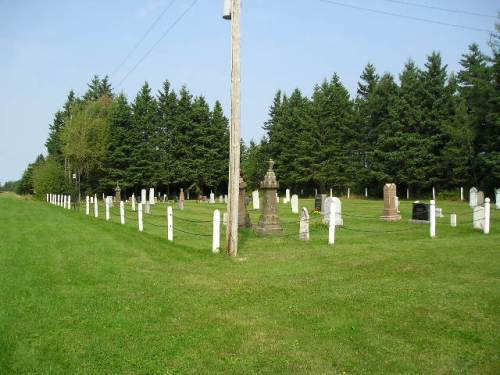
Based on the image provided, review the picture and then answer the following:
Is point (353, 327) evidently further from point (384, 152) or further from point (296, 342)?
point (384, 152)

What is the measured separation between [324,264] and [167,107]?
58.6 m

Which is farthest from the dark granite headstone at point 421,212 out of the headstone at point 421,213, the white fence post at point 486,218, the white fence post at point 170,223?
the white fence post at point 170,223

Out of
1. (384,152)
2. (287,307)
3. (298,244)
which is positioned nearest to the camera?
(287,307)

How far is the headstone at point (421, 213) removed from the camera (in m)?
19.7

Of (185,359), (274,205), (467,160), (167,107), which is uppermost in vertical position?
(167,107)

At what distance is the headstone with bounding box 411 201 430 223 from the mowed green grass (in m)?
6.83

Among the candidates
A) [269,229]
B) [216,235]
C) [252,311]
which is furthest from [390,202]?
[252,311]

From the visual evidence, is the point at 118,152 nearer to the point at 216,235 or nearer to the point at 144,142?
the point at 144,142

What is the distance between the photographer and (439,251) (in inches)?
472

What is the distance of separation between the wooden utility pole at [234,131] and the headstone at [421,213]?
1060 centimetres

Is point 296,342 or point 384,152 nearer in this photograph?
point 296,342

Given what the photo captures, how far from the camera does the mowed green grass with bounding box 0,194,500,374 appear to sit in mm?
4930

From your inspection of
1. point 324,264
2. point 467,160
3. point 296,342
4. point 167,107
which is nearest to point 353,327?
point 296,342

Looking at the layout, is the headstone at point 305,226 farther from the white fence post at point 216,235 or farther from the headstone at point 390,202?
the headstone at point 390,202
